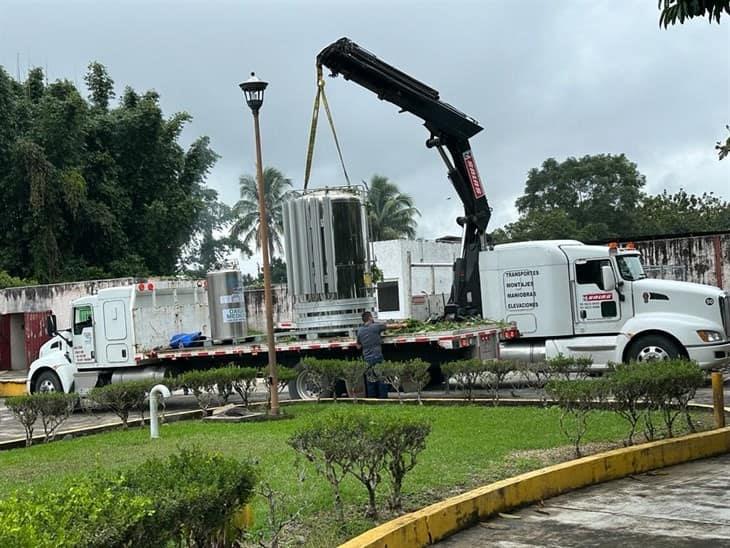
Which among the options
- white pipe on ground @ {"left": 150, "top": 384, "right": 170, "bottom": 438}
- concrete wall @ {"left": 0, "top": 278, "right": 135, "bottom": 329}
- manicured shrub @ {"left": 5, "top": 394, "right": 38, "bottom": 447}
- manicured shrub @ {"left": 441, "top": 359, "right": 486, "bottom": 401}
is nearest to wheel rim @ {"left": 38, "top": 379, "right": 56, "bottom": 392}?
manicured shrub @ {"left": 5, "top": 394, "right": 38, "bottom": 447}

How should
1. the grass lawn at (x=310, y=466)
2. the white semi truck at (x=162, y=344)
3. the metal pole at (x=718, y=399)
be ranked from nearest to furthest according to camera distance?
1. the grass lawn at (x=310, y=466)
2. the metal pole at (x=718, y=399)
3. the white semi truck at (x=162, y=344)

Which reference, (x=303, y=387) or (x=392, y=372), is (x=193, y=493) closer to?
(x=392, y=372)

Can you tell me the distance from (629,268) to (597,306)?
938 millimetres

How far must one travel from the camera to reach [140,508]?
13.8 feet

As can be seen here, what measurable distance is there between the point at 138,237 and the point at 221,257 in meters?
13.7

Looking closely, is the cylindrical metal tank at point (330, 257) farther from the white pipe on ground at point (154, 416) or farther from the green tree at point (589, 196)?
the green tree at point (589, 196)

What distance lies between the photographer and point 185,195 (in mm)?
40938

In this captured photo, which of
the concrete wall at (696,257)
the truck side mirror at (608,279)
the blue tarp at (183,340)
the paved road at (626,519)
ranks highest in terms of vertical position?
the concrete wall at (696,257)

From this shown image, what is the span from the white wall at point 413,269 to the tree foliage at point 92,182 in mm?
12767

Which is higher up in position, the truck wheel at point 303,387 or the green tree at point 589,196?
the green tree at point 589,196

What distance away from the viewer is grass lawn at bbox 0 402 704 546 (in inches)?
277

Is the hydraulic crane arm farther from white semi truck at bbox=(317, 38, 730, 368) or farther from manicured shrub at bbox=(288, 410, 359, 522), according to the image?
manicured shrub at bbox=(288, 410, 359, 522)

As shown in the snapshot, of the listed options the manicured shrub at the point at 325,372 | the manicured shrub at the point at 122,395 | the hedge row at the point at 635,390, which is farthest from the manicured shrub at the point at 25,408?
the hedge row at the point at 635,390

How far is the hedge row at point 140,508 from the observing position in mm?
3756
